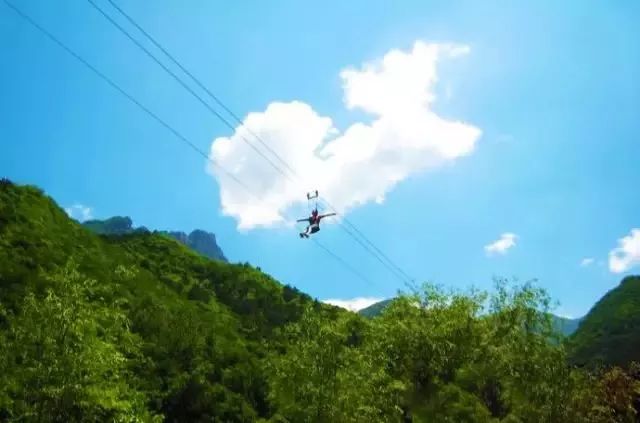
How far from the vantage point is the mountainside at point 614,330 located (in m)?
115

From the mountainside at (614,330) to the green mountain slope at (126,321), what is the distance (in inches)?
2120

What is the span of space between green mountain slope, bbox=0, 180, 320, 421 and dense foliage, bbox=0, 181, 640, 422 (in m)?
0.13

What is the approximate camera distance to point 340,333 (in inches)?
1535

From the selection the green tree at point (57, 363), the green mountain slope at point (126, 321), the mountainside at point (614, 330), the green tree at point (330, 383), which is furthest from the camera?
the mountainside at point (614, 330)

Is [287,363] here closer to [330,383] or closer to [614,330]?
[330,383]

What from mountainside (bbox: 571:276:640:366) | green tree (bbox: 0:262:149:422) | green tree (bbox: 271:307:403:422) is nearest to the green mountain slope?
green tree (bbox: 0:262:149:422)

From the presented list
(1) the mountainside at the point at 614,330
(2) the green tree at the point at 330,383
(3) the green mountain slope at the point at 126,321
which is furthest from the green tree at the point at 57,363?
(1) the mountainside at the point at 614,330

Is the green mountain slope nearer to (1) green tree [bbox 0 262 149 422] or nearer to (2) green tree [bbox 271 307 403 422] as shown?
(1) green tree [bbox 0 262 149 422]

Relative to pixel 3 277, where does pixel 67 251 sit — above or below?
above

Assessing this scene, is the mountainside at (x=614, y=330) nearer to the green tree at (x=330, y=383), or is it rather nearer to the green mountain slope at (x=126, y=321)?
the green mountain slope at (x=126, y=321)

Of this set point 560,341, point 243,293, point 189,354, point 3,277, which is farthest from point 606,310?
point 3,277

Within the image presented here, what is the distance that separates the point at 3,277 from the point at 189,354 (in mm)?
25152

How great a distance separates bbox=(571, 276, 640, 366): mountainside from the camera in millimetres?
114938

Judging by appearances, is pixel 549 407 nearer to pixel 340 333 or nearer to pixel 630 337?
pixel 340 333
